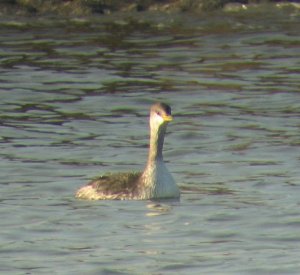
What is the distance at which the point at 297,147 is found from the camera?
722 inches

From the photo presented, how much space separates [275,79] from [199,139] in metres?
4.43

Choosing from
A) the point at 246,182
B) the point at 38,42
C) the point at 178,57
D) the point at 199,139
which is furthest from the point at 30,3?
the point at 246,182

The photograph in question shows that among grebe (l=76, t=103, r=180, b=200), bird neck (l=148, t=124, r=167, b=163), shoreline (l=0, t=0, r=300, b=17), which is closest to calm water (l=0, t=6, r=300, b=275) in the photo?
grebe (l=76, t=103, r=180, b=200)

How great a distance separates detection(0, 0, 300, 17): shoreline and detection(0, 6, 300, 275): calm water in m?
0.68

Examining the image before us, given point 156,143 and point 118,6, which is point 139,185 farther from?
point 118,6

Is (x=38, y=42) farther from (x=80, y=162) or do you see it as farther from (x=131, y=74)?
(x=80, y=162)

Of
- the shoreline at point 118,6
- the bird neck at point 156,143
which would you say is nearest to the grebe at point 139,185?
the bird neck at point 156,143

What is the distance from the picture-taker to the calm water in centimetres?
1329

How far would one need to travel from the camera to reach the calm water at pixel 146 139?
13289 mm

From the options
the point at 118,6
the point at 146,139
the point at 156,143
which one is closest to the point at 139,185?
the point at 156,143

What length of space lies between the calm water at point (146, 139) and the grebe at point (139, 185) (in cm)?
14

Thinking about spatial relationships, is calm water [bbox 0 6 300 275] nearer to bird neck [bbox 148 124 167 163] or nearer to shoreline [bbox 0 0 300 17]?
bird neck [bbox 148 124 167 163]

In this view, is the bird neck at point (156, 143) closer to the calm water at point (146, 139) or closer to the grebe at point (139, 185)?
the grebe at point (139, 185)

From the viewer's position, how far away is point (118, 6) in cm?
3052
